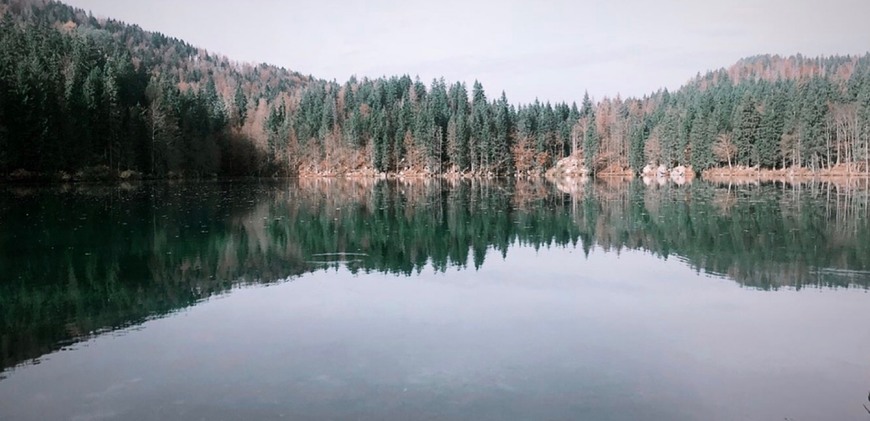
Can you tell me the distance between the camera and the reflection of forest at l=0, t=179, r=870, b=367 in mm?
14266

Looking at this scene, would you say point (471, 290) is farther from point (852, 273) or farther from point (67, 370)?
point (852, 273)

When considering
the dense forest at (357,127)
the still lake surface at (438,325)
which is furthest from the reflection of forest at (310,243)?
the dense forest at (357,127)

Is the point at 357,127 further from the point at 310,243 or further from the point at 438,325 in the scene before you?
the point at 438,325

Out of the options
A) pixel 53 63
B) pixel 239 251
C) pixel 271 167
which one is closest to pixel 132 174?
pixel 53 63

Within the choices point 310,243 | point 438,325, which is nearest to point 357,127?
point 310,243

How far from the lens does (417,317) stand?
41.2ft

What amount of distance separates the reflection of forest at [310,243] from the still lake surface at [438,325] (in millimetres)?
133

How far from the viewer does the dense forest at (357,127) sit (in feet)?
226

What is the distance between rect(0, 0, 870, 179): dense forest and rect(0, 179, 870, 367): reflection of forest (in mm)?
32638

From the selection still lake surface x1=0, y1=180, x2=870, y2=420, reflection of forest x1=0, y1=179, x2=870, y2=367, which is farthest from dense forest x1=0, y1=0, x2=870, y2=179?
still lake surface x1=0, y1=180, x2=870, y2=420

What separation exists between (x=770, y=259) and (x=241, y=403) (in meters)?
16.5

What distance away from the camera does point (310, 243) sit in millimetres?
23297

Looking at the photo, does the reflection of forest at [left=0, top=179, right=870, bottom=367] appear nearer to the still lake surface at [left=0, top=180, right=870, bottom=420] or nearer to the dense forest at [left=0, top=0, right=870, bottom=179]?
the still lake surface at [left=0, top=180, right=870, bottom=420]

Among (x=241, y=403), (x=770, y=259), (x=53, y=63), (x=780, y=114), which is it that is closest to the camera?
(x=241, y=403)
